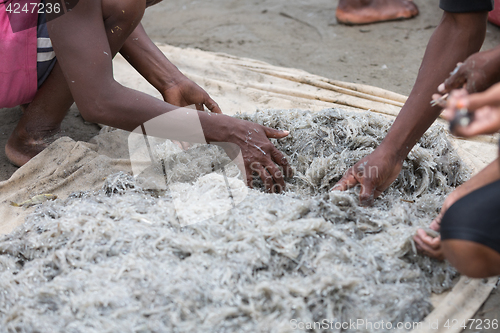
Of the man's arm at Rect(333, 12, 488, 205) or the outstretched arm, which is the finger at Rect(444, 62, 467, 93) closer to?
the man's arm at Rect(333, 12, 488, 205)

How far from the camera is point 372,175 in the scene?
1.53 meters

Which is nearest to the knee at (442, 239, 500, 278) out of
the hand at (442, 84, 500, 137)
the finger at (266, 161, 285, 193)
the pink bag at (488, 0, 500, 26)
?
the hand at (442, 84, 500, 137)

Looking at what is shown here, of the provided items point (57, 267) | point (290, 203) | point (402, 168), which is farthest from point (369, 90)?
point (57, 267)

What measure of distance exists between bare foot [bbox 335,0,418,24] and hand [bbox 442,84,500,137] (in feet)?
10.4

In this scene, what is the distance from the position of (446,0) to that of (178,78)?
4.13 feet

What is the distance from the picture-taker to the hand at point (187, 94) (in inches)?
83.0

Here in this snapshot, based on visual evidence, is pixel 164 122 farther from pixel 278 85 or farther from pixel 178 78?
pixel 278 85

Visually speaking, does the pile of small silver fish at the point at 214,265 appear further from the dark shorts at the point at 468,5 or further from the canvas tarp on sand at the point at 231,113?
the dark shorts at the point at 468,5

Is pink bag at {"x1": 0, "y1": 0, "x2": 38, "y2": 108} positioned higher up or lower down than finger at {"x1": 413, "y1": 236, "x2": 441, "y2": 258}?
higher up

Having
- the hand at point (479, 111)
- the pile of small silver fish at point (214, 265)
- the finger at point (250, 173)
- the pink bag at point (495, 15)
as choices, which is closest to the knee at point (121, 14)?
the pile of small silver fish at point (214, 265)

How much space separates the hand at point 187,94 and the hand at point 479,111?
1427 millimetres

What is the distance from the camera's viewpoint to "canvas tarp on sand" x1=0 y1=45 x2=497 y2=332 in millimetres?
1362

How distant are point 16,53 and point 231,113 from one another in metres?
1.13

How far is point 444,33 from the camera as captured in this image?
155cm
